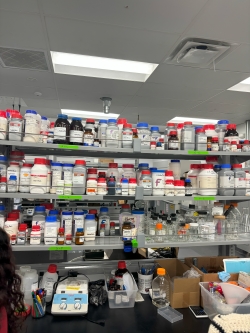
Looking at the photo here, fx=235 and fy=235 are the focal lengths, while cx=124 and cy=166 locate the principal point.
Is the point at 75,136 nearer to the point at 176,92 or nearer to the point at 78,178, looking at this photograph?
the point at 78,178

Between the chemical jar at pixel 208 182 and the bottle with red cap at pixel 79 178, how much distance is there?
85cm

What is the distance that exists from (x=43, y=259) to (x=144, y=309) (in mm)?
936

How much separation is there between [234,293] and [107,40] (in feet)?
7.86

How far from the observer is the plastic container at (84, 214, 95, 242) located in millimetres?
1593

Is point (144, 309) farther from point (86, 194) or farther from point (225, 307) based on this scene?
point (86, 194)

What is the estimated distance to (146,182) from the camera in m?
1.66

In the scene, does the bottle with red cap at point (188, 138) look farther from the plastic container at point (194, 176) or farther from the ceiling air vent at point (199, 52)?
the ceiling air vent at point (199, 52)

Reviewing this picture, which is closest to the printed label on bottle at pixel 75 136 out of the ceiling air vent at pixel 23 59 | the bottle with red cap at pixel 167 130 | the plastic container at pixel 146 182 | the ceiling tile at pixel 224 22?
the plastic container at pixel 146 182

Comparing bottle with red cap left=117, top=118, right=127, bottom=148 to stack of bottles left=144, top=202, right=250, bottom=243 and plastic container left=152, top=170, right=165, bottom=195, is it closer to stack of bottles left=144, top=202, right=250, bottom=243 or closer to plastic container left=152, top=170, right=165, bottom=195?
plastic container left=152, top=170, right=165, bottom=195

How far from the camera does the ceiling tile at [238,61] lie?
250 centimetres

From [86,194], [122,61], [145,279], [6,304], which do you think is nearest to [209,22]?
[122,61]

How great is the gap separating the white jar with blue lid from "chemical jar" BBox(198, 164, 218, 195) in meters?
0.48

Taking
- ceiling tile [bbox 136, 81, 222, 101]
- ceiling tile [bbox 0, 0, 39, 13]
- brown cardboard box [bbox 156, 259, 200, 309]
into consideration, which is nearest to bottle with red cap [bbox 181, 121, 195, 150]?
brown cardboard box [bbox 156, 259, 200, 309]

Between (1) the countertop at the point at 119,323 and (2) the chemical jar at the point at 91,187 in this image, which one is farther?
(2) the chemical jar at the point at 91,187
